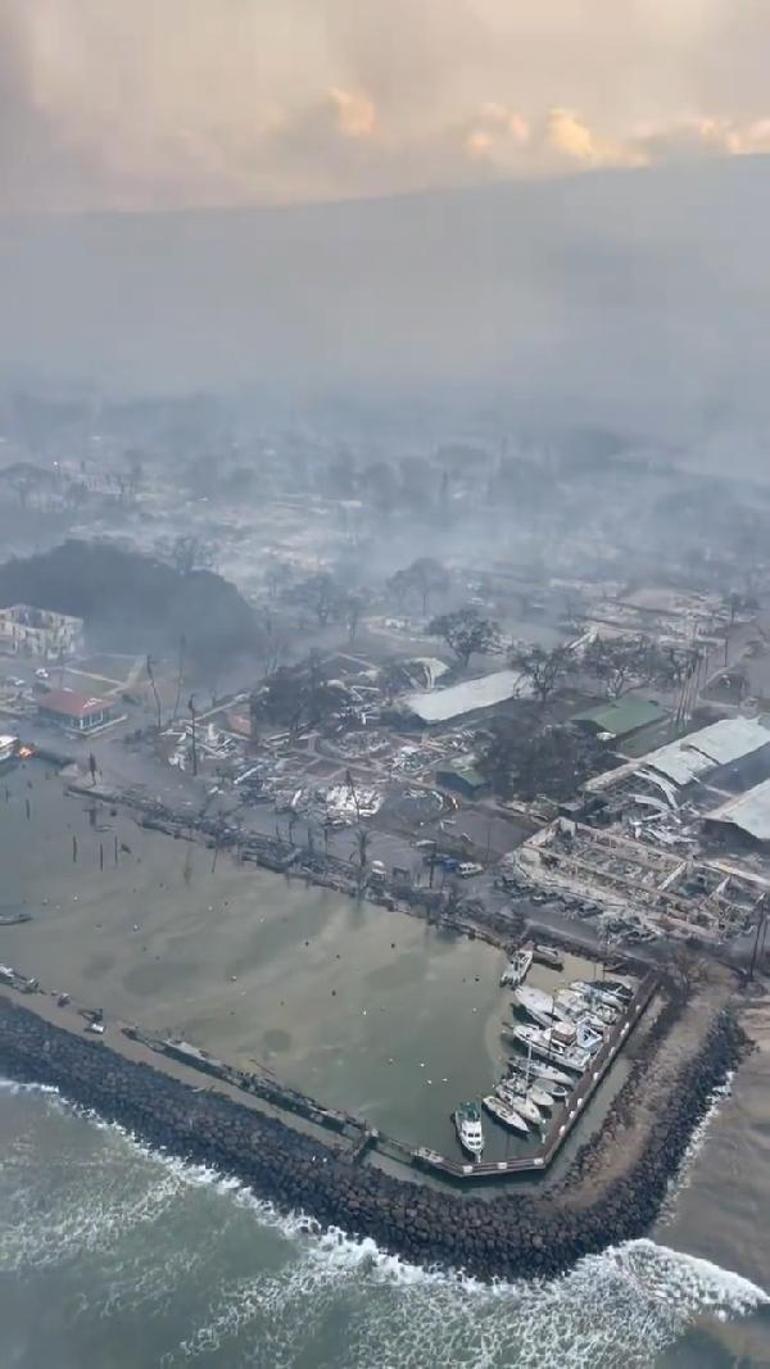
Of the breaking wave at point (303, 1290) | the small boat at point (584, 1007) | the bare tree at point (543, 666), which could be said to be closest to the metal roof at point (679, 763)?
the bare tree at point (543, 666)

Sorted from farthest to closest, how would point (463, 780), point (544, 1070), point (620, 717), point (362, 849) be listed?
point (620, 717) → point (463, 780) → point (362, 849) → point (544, 1070)

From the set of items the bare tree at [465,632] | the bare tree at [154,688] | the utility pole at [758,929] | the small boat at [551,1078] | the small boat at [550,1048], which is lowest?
the small boat at [551,1078]

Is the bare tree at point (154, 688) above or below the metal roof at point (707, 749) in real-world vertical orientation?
below

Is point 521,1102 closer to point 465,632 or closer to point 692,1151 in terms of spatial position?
point 692,1151

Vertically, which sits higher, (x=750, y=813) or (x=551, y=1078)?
(x=750, y=813)

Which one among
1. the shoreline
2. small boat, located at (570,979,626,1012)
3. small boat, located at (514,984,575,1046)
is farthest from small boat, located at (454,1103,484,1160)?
small boat, located at (570,979,626,1012)

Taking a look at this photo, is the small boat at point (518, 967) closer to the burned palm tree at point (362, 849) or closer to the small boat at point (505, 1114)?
the small boat at point (505, 1114)

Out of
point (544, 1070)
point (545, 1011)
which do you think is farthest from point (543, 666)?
point (544, 1070)
